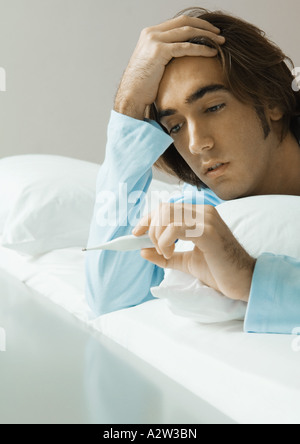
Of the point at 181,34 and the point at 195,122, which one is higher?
the point at 181,34

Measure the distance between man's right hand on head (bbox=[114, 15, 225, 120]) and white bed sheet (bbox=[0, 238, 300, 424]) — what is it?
38 centimetres

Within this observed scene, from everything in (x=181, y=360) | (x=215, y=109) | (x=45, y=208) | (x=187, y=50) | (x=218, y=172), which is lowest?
(x=45, y=208)

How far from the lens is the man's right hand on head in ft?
3.69

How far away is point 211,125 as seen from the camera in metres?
1.13

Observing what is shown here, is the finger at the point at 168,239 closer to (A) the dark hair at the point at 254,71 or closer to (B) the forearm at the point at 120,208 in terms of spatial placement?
(B) the forearm at the point at 120,208

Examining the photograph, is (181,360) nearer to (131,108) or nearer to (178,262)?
(178,262)

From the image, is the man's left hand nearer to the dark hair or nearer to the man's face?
the man's face

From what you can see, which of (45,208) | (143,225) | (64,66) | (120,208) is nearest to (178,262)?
(143,225)

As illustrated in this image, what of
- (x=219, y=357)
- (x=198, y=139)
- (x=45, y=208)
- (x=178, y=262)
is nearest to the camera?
(x=219, y=357)

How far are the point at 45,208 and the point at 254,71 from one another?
659 mm

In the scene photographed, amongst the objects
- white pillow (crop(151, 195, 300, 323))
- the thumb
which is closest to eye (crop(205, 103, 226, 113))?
white pillow (crop(151, 195, 300, 323))
